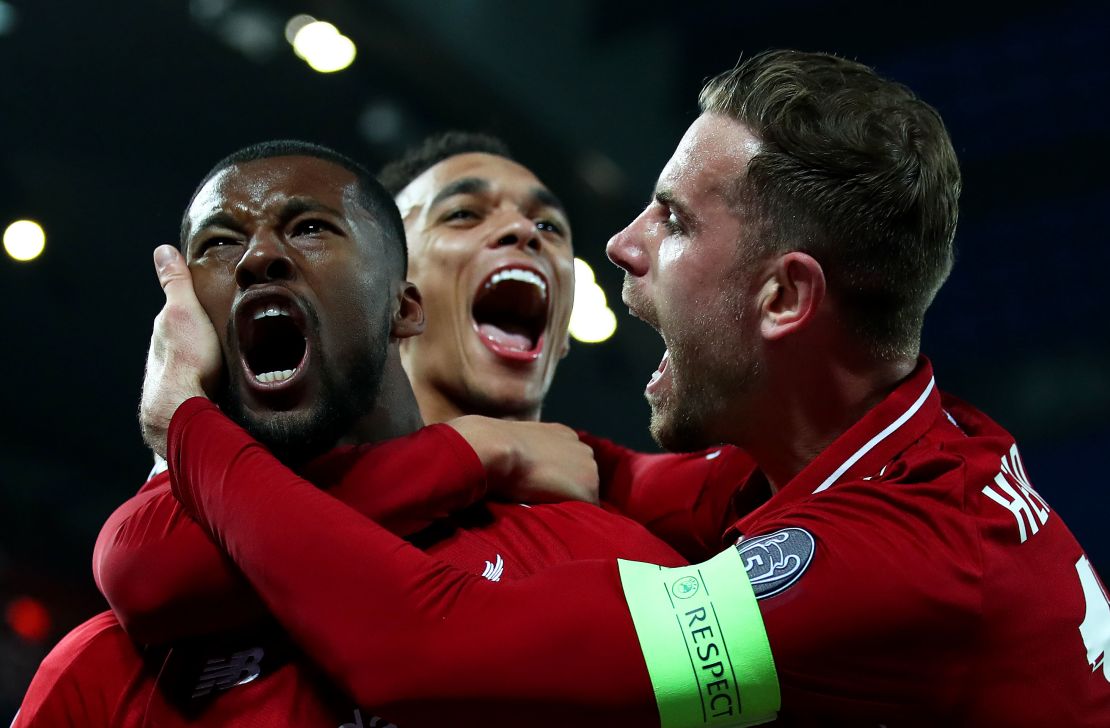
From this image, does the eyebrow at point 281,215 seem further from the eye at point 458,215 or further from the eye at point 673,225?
the eye at point 458,215

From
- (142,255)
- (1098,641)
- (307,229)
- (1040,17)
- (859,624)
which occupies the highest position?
(1040,17)

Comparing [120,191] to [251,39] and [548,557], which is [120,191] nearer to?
[251,39]

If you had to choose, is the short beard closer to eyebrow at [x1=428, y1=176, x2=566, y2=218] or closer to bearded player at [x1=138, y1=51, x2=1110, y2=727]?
bearded player at [x1=138, y1=51, x2=1110, y2=727]

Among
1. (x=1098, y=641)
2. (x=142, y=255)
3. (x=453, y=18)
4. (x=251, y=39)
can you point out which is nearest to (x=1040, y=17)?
(x=453, y=18)

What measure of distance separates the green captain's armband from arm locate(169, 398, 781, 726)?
0.02m

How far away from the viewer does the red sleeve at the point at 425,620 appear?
3.86ft

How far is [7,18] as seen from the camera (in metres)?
2.64

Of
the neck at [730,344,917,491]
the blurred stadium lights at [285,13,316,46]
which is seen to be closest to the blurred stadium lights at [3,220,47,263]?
the blurred stadium lights at [285,13,316,46]

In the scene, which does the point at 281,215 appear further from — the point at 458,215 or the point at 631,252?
the point at 458,215

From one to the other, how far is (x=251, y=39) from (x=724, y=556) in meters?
2.56

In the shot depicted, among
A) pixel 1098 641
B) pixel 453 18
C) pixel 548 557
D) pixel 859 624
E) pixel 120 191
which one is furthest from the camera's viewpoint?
pixel 453 18

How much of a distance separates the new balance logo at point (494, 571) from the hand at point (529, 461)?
136mm

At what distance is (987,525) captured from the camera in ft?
4.24

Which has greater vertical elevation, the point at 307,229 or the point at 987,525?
the point at 307,229
